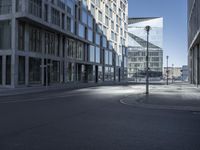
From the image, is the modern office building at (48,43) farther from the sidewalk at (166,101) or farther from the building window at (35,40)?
the sidewalk at (166,101)

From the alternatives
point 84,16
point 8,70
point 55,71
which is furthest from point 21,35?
point 84,16

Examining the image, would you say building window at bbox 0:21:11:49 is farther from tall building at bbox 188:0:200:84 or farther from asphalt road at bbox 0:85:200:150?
tall building at bbox 188:0:200:84

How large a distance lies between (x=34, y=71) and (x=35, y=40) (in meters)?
5.18

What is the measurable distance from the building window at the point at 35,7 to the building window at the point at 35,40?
8.11 feet

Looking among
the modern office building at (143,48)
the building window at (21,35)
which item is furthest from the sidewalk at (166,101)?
the modern office building at (143,48)

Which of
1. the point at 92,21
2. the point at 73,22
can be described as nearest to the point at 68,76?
the point at 73,22

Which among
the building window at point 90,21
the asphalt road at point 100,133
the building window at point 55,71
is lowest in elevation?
the asphalt road at point 100,133

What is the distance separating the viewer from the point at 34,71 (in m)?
38.9

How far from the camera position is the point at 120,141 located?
6852 mm

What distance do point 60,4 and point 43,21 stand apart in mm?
10158

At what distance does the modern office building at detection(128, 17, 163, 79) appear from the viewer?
132 m

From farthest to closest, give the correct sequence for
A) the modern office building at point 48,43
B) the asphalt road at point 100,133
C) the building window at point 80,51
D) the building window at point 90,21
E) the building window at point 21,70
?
the building window at point 90,21
the building window at point 80,51
the building window at point 21,70
the modern office building at point 48,43
the asphalt road at point 100,133

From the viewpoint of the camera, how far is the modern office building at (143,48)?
131875 millimetres

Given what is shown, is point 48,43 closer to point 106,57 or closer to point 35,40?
A: point 35,40
